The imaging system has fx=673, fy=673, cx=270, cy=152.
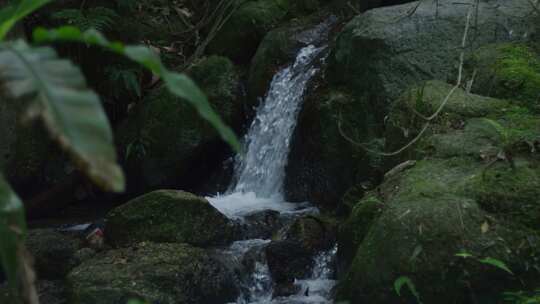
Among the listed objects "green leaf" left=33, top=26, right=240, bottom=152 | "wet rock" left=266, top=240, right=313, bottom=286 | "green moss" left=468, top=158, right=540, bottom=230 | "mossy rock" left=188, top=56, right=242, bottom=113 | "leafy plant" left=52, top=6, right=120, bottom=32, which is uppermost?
"green leaf" left=33, top=26, right=240, bottom=152

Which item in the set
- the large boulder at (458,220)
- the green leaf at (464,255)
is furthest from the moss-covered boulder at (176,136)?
the green leaf at (464,255)

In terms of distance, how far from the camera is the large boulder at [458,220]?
10.4 feet

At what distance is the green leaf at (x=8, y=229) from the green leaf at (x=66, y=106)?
190 millimetres

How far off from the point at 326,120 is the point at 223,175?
1848 millimetres

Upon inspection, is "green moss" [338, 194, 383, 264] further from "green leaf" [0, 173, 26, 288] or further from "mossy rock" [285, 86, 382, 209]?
"green leaf" [0, 173, 26, 288]

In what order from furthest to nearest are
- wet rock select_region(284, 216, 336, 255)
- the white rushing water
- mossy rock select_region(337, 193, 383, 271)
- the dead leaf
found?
the white rushing water → wet rock select_region(284, 216, 336, 255) → mossy rock select_region(337, 193, 383, 271) → the dead leaf

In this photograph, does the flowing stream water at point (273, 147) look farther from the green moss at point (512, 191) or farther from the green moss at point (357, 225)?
the green moss at point (512, 191)

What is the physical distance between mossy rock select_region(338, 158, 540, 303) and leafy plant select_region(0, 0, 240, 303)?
2434mm

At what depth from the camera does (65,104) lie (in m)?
0.88

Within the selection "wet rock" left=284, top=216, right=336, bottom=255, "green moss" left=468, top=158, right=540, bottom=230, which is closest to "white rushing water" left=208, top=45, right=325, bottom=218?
"wet rock" left=284, top=216, right=336, bottom=255

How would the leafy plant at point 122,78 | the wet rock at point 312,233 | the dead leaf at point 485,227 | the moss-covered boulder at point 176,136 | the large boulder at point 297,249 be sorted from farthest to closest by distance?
the moss-covered boulder at point 176,136
the leafy plant at point 122,78
the wet rock at point 312,233
the large boulder at point 297,249
the dead leaf at point 485,227

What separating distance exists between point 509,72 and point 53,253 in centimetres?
397

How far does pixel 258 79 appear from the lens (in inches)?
319

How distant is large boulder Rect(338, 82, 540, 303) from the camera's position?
10.4 ft
